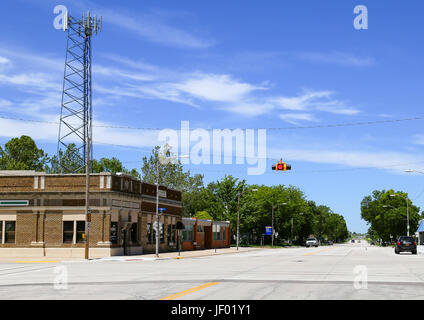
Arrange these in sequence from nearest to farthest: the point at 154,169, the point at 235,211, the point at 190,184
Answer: the point at 235,211 < the point at 154,169 < the point at 190,184


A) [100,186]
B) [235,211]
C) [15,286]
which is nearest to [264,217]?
[235,211]

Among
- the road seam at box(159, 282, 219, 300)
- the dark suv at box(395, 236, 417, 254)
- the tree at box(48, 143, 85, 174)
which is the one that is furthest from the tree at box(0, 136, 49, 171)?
the road seam at box(159, 282, 219, 300)

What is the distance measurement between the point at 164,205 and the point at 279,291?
41.7 metres

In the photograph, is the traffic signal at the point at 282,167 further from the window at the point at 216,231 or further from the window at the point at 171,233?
the window at the point at 216,231

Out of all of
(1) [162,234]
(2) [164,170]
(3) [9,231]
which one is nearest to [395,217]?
(2) [164,170]

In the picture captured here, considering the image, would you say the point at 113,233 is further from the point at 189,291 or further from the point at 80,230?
the point at 189,291

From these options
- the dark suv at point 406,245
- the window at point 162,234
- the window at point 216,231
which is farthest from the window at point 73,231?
the dark suv at point 406,245

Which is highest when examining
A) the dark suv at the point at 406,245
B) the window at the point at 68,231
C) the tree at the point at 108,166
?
the tree at the point at 108,166

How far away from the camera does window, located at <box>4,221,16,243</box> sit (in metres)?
45.3

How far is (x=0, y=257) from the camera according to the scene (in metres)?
44.1

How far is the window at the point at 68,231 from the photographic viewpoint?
44094mm

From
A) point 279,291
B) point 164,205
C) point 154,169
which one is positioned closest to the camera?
point 279,291

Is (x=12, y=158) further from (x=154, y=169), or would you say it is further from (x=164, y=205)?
(x=164, y=205)
